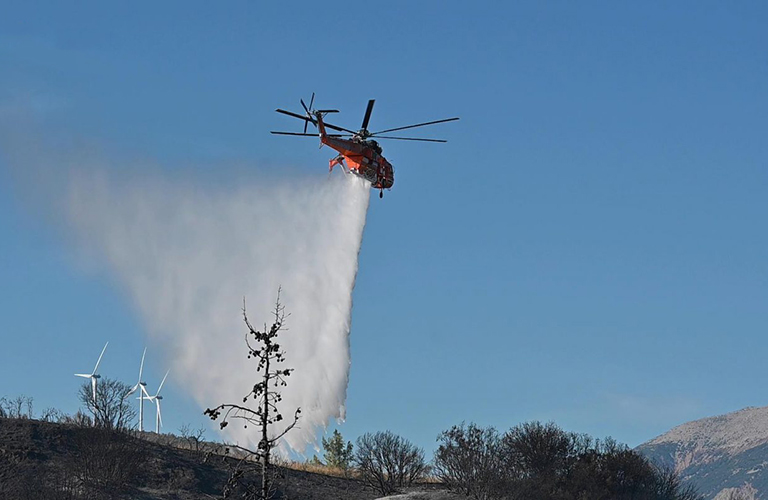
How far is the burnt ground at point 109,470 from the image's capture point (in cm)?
6412

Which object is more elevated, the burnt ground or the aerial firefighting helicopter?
the aerial firefighting helicopter

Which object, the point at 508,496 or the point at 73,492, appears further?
the point at 508,496

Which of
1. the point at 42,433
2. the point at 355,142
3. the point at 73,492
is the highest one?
the point at 355,142

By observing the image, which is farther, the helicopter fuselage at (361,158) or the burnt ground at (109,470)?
the helicopter fuselage at (361,158)

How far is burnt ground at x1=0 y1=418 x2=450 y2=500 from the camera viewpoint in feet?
210

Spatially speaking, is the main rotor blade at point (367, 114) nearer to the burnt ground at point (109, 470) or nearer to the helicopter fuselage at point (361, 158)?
the helicopter fuselage at point (361, 158)

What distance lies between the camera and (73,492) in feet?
209

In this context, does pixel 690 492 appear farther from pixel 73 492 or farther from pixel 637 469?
pixel 73 492

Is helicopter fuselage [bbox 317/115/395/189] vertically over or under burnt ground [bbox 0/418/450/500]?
over

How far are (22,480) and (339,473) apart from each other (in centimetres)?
2737

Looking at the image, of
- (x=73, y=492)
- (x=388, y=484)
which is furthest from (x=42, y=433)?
(x=388, y=484)

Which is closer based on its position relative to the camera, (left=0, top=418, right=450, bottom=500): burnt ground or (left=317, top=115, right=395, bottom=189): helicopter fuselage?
(left=0, top=418, right=450, bottom=500): burnt ground

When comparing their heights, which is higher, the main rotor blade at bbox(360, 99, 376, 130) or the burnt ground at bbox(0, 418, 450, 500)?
the main rotor blade at bbox(360, 99, 376, 130)

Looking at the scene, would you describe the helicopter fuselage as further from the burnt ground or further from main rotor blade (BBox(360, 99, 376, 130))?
the burnt ground
